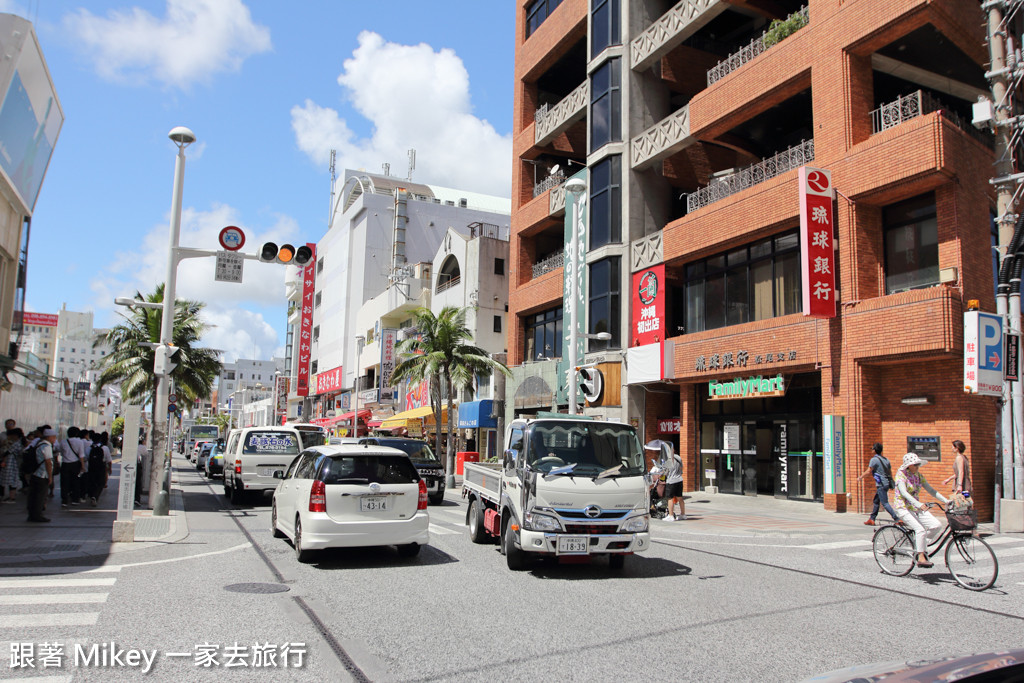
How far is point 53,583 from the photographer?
8.91 m

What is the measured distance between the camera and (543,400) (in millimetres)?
32625

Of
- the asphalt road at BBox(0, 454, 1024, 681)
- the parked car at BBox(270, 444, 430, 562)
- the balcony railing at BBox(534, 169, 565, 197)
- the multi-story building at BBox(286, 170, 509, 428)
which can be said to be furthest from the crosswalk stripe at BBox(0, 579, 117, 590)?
the multi-story building at BBox(286, 170, 509, 428)

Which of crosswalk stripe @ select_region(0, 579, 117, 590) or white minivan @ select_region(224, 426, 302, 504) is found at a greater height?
white minivan @ select_region(224, 426, 302, 504)

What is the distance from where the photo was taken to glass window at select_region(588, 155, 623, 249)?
28719mm

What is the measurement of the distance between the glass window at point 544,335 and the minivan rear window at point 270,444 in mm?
15040

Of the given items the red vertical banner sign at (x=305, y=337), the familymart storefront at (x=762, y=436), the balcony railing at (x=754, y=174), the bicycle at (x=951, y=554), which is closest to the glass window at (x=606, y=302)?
the balcony railing at (x=754, y=174)

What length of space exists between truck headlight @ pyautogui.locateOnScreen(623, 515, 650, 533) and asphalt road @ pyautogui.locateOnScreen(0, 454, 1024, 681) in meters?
0.69

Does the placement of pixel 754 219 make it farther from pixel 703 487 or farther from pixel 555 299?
pixel 555 299

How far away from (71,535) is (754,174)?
68.0ft

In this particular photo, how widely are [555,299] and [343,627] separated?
26.6 metres

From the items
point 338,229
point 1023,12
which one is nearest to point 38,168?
point 1023,12

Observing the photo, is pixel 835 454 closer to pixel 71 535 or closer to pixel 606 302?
pixel 606 302

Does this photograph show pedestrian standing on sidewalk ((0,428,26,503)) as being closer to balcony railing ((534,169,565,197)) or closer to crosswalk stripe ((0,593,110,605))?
crosswalk stripe ((0,593,110,605))

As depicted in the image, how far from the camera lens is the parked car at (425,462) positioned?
20625 millimetres
